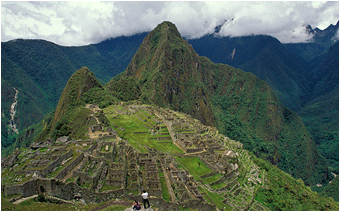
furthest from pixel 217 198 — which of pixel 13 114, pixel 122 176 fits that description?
pixel 13 114

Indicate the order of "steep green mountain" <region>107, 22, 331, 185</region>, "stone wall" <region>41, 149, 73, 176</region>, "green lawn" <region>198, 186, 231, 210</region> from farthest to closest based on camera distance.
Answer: "steep green mountain" <region>107, 22, 331, 185</region>, "green lawn" <region>198, 186, 231, 210</region>, "stone wall" <region>41, 149, 73, 176</region>

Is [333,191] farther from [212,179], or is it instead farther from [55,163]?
[55,163]

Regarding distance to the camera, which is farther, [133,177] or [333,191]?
[333,191]

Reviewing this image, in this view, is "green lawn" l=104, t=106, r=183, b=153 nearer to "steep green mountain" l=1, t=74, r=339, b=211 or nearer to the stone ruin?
"steep green mountain" l=1, t=74, r=339, b=211

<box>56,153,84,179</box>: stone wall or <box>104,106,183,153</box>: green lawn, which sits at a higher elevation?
<box>104,106,183,153</box>: green lawn

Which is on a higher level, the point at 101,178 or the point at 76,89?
the point at 76,89

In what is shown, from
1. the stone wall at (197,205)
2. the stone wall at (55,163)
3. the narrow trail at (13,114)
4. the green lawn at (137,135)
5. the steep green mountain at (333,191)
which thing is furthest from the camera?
the narrow trail at (13,114)

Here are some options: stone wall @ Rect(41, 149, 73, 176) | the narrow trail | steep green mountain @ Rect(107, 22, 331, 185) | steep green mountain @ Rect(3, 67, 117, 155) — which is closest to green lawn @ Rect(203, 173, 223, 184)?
stone wall @ Rect(41, 149, 73, 176)

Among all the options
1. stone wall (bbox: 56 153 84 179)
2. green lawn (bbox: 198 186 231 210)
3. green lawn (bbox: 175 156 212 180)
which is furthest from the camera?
green lawn (bbox: 175 156 212 180)

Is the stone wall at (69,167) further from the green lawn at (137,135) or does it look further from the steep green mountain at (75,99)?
the steep green mountain at (75,99)

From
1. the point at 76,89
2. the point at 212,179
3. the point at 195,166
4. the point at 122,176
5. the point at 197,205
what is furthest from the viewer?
the point at 76,89

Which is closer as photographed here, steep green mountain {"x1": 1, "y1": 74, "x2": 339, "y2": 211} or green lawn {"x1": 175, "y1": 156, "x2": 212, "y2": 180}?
steep green mountain {"x1": 1, "y1": 74, "x2": 339, "y2": 211}

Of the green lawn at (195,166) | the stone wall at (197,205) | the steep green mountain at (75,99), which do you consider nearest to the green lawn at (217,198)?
the stone wall at (197,205)
